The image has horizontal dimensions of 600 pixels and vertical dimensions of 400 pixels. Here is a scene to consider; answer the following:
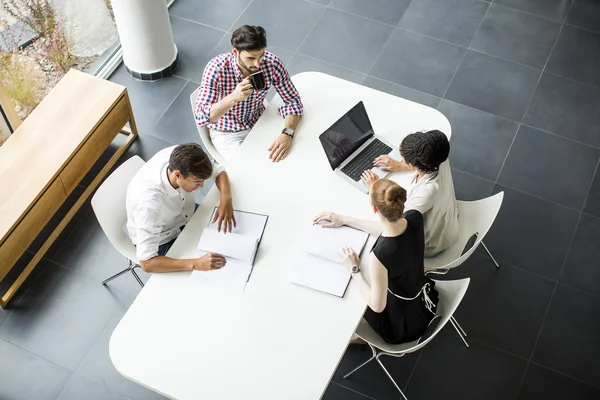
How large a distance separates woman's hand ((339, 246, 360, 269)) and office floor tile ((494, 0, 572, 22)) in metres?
3.50

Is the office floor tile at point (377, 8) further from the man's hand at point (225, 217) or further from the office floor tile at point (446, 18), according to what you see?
the man's hand at point (225, 217)

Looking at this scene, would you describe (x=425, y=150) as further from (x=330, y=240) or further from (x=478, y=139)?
(x=478, y=139)

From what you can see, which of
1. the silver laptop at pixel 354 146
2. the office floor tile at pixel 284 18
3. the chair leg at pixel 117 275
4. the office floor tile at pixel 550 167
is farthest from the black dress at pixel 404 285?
the office floor tile at pixel 284 18

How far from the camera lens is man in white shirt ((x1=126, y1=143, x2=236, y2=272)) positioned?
3.12 metres

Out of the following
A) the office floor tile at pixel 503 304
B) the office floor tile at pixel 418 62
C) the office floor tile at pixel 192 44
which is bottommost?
the office floor tile at pixel 503 304

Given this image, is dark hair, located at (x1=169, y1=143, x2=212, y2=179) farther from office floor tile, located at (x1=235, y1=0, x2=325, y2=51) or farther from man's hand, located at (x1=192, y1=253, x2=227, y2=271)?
office floor tile, located at (x1=235, y1=0, x2=325, y2=51)

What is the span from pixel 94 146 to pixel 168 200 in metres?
1.37

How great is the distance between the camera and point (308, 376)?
283 centimetres

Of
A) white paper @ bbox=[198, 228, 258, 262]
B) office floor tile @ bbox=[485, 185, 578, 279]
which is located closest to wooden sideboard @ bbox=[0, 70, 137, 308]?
white paper @ bbox=[198, 228, 258, 262]

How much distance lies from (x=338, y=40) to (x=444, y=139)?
8.08ft

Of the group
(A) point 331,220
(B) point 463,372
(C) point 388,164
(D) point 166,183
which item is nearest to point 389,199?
(A) point 331,220

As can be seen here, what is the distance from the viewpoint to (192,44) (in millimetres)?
5426

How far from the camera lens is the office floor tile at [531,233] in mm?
4267

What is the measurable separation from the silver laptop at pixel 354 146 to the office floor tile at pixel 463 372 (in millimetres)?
1138
